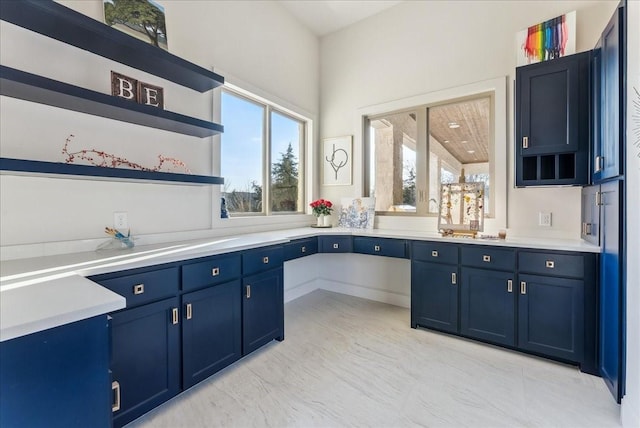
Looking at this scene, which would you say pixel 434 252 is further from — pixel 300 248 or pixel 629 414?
pixel 629 414

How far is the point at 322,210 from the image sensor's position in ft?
12.3

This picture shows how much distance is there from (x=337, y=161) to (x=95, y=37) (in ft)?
9.04

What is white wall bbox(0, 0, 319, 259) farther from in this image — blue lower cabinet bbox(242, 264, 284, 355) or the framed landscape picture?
blue lower cabinet bbox(242, 264, 284, 355)

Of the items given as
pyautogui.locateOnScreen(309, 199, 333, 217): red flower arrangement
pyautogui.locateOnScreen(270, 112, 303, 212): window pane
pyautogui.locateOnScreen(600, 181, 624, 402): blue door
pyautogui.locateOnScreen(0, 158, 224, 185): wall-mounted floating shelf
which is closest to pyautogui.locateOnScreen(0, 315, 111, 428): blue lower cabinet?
pyautogui.locateOnScreen(0, 158, 224, 185): wall-mounted floating shelf

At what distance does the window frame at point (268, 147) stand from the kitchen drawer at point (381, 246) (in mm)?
1056

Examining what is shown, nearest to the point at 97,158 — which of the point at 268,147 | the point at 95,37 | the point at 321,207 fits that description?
the point at 95,37

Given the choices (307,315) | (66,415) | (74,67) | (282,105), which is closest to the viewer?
(66,415)

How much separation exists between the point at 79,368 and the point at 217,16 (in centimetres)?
297

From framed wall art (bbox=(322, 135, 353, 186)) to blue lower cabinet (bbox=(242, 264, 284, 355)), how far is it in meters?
1.82

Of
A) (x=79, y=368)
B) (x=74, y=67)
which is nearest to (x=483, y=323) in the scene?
(x=79, y=368)

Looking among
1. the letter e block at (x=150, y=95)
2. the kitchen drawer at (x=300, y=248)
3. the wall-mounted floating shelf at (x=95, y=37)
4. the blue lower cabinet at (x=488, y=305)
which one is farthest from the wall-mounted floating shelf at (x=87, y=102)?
the blue lower cabinet at (x=488, y=305)

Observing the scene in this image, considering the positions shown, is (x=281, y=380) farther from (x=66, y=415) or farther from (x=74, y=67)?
(x=74, y=67)

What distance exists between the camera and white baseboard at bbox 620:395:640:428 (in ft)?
4.79

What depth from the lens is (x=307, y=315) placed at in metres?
3.18
